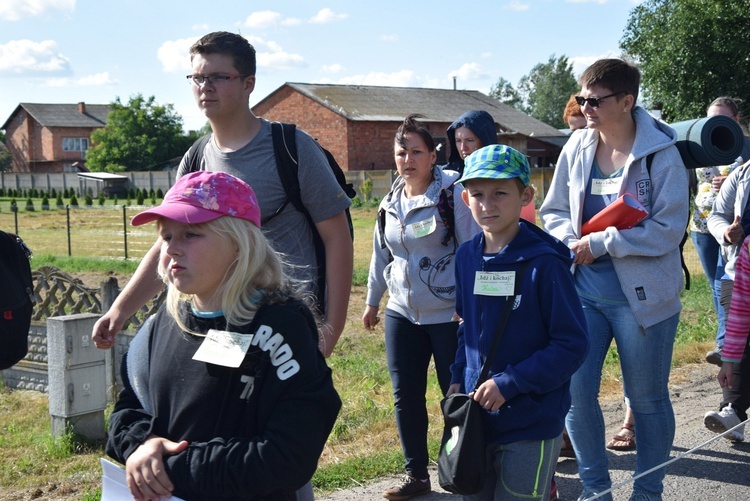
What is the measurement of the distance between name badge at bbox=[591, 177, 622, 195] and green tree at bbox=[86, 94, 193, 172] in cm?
7108

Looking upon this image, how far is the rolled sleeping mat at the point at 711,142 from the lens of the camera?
3900 millimetres

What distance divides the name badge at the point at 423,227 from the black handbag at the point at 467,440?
1.32 metres

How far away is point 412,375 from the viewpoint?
4500mm

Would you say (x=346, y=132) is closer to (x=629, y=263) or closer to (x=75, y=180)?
(x=75, y=180)


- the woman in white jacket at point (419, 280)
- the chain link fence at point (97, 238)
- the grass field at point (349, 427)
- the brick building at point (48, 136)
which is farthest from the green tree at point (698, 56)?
the brick building at point (48, 136)

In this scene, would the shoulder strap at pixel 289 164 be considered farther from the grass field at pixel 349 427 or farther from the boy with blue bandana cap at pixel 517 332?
the grass field at pixel 349 427

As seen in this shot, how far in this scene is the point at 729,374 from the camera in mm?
4633

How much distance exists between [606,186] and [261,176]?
5.33ft

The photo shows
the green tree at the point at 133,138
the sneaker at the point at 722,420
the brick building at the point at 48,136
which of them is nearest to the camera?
the sneaker at the point at 722,420

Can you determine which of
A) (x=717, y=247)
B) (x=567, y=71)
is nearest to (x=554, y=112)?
(x=567, y=71)

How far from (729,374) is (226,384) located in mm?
3388

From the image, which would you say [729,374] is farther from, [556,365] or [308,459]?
[308,459]

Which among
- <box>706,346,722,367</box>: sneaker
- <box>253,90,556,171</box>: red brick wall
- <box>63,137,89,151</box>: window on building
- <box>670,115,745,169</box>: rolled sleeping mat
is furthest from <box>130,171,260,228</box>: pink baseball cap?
<box>63,137,89,151</box>: window on building

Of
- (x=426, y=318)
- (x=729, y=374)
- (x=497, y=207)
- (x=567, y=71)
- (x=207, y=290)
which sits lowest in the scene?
(x=729, y=374)
